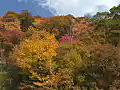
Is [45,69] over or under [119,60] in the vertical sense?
under

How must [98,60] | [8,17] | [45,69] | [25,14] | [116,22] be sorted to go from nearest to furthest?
[98,60] → [45,69] → [116,22] → [25,14] → [8,17]

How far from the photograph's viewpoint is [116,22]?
550 inches

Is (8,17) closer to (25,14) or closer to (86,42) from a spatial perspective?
(25,14)

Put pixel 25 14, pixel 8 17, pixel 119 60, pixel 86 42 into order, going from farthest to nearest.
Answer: pixel 8 17 → pixel 25 14 → pixel 86 42 → pixel 119 60

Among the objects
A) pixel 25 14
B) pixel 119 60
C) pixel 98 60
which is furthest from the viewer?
pixel 25 14

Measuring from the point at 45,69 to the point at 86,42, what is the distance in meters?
4.76

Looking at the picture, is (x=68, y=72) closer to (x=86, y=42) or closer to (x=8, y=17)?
(x=86, y=42)

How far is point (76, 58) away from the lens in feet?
24.6

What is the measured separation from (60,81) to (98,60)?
83.6 inches

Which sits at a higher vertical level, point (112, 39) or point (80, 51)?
point (112, 39)

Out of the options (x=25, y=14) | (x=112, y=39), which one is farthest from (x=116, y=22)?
(x=25, y=14)

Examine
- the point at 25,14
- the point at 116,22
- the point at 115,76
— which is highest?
the point at 25,14

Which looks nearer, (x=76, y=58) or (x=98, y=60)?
(x=98, y=60)

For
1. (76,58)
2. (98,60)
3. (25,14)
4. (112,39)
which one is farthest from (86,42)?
(25,14)
